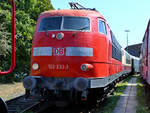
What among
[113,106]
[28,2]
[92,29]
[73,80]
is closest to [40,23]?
[92,29]

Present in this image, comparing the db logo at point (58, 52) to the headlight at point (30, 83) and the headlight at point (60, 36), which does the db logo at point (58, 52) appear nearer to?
the headlight at point (60, 36)

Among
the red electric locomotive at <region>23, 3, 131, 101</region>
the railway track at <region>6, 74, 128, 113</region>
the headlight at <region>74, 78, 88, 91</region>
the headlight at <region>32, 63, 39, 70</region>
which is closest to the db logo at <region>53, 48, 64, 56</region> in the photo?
the red electric locomotive at <region>23, 3, 131, 101</region>

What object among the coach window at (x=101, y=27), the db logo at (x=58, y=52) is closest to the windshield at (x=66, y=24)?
the coach window at (x=101, y=27)

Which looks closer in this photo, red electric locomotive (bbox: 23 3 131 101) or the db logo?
red electric locomotive (bbox: 23 3 131 101)

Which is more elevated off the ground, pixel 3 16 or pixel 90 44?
pixel 3 16

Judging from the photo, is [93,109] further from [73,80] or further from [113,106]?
[73,80]

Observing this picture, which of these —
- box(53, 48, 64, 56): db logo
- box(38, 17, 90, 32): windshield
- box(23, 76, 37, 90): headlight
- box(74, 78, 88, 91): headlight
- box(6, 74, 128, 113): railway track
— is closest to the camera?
box(74, 78, 88, 91): headlight

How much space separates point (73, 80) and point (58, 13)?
2287 mm

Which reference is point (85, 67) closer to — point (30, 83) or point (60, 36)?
point (60, 36)

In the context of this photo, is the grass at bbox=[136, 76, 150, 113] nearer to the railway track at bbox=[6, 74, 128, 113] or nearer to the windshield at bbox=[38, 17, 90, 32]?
the railway track at bbox=[6, 74, 128, 113]

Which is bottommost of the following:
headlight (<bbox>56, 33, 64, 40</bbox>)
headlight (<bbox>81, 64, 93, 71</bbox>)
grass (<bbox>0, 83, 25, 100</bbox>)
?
grass (<bbox>0, 83, 25, 100</bbox>)

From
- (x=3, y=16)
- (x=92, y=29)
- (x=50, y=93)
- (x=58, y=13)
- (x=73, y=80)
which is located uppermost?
(x=3, y=16)

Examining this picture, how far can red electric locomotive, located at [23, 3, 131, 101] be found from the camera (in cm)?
638

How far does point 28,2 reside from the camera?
18766 millimetres
